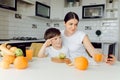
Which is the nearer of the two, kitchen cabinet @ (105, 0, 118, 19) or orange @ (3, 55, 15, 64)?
orange @ (3, 55, 15, 64)

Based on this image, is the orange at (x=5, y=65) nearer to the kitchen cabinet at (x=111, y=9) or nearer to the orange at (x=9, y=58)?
the orange at (x=9, y=58)

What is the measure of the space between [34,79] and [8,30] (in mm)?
2580

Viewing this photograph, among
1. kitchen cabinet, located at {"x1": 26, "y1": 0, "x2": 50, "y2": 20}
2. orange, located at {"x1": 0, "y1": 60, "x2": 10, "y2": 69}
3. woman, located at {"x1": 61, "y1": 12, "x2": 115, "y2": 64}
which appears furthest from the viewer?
kitchen cabinet, located at {"x1": 26, "y1": 0, "x2": 50, "y2": 20}

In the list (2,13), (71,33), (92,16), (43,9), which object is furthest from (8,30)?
(92,16)

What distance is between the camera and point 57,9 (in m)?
4.44

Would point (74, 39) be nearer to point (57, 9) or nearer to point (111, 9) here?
point (111, 9)

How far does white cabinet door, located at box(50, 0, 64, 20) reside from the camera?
4.42 meters

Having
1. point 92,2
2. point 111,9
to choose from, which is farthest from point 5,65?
point 111,9

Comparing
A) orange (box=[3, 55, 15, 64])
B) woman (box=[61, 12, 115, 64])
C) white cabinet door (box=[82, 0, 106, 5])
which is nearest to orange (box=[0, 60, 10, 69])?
orange (box=[3, 55, 15, 64])

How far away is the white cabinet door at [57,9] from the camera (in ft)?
14.5

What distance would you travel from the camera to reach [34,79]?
78 centimetres

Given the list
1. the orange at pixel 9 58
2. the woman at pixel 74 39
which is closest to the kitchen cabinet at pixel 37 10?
the woman at pixel 74 39

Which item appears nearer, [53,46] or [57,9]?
[53,46]

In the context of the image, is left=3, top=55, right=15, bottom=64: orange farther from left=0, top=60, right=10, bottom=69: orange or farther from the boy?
the boy
